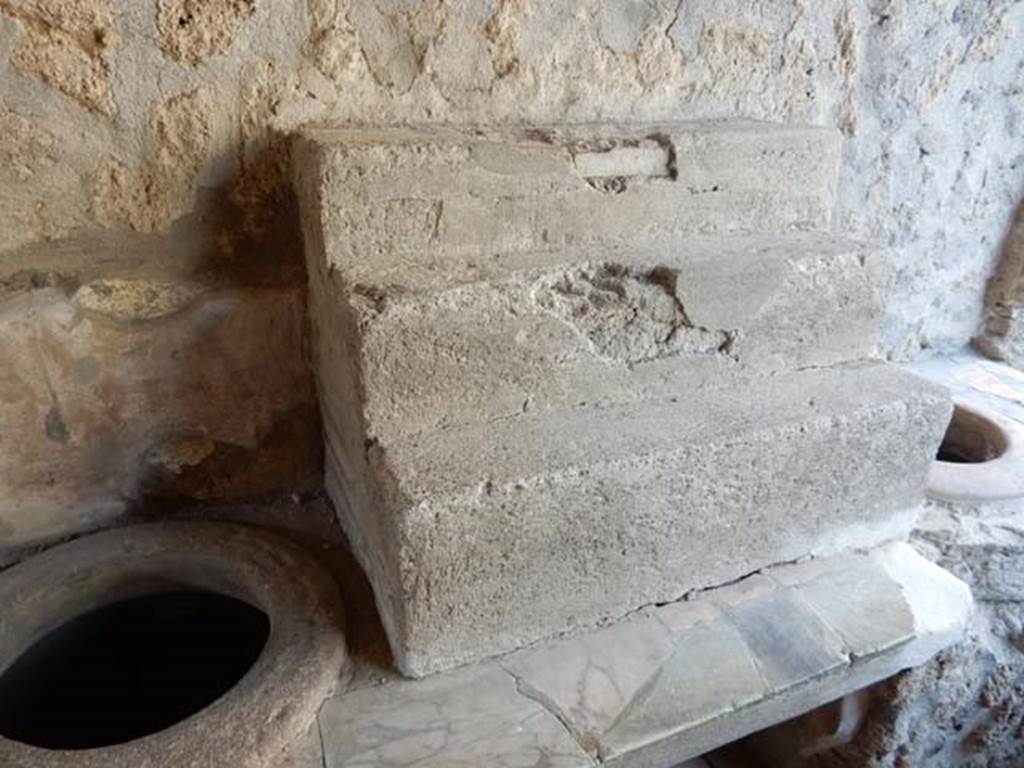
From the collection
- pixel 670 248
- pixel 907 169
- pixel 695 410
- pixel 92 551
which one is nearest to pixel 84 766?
pixel 92 551

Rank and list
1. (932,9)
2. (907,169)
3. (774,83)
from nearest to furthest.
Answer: (774,83) → (932,9) → (907,169)

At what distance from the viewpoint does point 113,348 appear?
1.30m

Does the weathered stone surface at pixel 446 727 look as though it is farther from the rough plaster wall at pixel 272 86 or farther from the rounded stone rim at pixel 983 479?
the rounded stone rim at pixel 983 479

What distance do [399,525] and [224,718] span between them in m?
0.37

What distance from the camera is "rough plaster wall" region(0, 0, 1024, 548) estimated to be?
1.17 m

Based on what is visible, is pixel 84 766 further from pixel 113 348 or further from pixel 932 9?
pixel 932 9

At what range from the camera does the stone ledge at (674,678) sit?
1052 mm

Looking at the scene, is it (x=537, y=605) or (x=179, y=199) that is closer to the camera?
(x=537, y=605)

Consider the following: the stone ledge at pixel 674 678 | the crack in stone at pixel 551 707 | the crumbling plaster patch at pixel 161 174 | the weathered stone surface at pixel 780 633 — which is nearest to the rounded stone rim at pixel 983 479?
the stone ledge at pixel 674 678

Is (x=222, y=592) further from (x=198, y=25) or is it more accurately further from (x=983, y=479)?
(x=983, y=479)

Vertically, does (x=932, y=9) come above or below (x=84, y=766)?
above

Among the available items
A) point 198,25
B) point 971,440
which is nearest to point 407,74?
point 198,25

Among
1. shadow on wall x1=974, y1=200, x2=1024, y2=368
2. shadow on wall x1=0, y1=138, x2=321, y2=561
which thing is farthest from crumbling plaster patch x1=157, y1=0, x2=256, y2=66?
shadow on wall x1=974, y1=200, x2=1024, y2=368

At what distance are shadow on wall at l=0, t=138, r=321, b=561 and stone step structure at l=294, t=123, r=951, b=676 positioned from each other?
105mm
